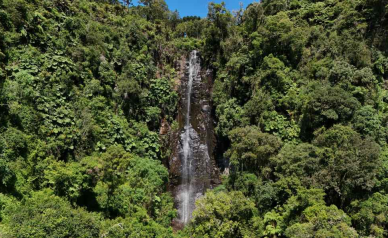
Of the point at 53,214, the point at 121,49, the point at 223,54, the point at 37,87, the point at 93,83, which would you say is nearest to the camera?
the point at 53,214

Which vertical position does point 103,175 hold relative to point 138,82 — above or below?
below

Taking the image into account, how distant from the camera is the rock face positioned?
998 inches

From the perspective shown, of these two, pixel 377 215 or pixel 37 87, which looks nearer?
pixel 377 215

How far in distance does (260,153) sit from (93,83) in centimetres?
1629

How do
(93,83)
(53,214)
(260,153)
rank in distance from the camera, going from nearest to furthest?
(53,214) < (260,153) < (93,83)

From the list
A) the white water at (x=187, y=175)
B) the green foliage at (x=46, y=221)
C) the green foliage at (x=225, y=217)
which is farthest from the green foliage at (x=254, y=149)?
the green foliage at (x=46, y=221)

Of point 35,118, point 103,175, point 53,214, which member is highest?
point 35,118

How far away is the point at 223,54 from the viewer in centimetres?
3388

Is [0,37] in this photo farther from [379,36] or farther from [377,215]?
[379,36]

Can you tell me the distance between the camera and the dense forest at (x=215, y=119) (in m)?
14.2

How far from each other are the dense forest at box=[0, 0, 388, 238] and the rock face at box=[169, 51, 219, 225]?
1.52 metres

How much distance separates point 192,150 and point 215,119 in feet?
17.6

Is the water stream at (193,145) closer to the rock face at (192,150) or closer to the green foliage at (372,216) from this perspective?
the rock face at (192,150)

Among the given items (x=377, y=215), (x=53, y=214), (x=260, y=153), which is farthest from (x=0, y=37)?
(x=377, y=215)
